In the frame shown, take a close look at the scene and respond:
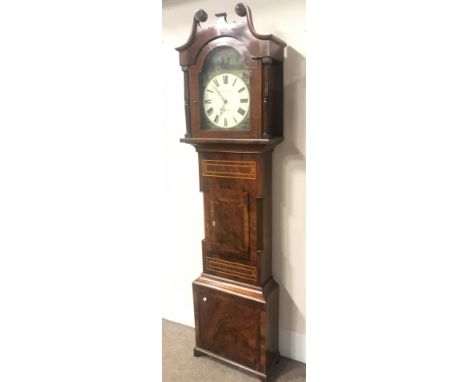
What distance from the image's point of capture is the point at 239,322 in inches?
Result: 65.6

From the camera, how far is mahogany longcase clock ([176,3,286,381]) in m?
1.41

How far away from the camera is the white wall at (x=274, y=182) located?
1527 millimetres

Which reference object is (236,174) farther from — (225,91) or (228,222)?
(225,91)

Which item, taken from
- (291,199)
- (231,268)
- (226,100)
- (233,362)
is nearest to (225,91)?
(226,100)

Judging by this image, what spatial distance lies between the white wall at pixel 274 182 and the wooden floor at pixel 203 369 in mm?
90

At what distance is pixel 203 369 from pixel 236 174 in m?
1.04

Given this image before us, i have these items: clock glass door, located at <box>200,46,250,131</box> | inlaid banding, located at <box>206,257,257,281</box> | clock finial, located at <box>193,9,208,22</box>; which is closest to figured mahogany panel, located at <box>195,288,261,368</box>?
inlaid banding, located at <box>206,257,257,281</box>
